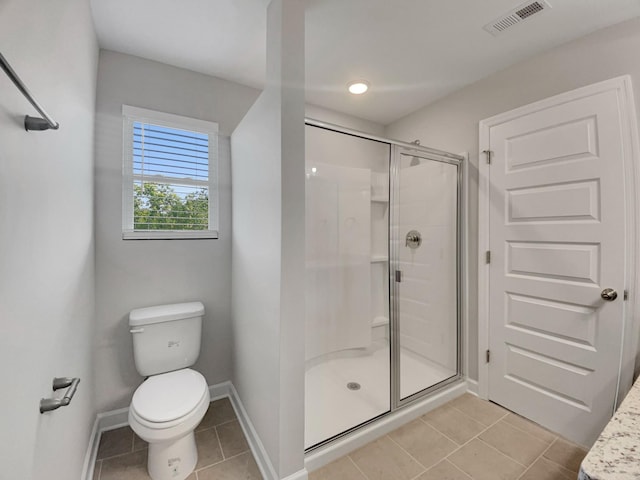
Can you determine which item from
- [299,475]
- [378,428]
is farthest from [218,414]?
[378,428]

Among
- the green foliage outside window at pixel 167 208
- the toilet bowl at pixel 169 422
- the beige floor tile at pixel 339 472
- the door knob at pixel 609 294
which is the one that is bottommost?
the beige floor tile at pixel 339 472

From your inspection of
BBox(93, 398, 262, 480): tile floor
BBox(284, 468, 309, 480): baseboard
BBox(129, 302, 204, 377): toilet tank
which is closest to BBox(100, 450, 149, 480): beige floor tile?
BBox(93, 398, 262, 480): tile floor

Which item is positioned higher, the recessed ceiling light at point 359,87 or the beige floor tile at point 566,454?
the recessed ceiling light at point 359,87

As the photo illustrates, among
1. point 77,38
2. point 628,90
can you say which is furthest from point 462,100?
point 77,38

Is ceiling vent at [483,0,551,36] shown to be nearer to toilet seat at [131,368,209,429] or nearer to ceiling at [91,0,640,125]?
ceiling at [91,0,640,125]

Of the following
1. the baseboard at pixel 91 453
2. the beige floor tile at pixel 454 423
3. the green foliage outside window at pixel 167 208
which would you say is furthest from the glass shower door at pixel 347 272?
the baseboard at pixel 91 453

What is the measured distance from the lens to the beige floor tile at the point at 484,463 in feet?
4.99

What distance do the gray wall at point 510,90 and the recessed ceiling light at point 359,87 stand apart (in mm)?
717

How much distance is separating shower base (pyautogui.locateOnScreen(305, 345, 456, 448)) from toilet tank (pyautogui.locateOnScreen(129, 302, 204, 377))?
95cm

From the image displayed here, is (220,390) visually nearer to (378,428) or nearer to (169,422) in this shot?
(169,422)

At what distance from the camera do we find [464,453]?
1.67m

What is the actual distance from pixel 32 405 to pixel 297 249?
1.03m

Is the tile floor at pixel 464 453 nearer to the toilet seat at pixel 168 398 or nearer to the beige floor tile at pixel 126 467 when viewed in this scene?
the toilet seat at pixel 168 398

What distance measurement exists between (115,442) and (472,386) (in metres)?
2.60
